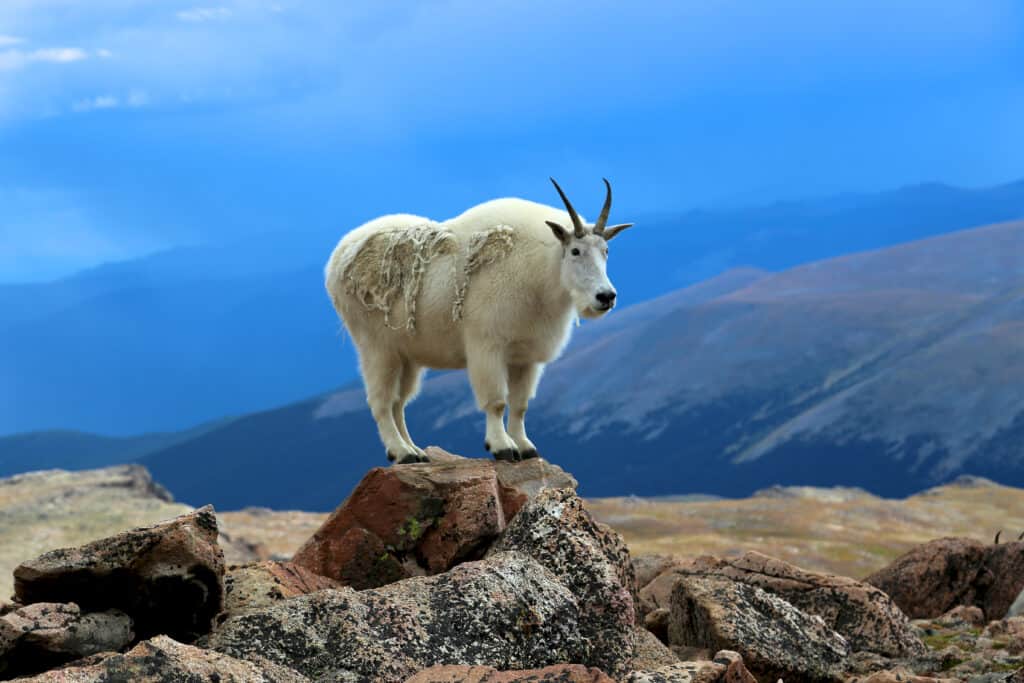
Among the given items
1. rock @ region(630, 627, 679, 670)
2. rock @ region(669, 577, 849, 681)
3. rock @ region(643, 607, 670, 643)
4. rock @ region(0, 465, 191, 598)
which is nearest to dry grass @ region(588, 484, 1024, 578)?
rock @ region(0, 465, 191, 598)

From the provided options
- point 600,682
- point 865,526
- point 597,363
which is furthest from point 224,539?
point 597,363

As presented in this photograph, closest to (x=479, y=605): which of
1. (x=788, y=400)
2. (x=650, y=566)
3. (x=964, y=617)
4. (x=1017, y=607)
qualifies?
(x=650, y=566)

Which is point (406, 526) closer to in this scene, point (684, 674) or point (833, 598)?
point (684, 674)

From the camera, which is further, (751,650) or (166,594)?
(751,650)

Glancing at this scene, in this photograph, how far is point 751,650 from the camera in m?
11.7

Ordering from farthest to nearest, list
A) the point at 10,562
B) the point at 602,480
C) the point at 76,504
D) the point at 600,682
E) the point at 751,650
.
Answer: the point at 602,480
the point at 76,504
the point at 10,562
the point at 751,650
the point at 600,682

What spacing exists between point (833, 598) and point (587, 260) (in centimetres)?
542

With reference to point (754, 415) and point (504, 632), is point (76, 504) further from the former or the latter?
point (754, 415)

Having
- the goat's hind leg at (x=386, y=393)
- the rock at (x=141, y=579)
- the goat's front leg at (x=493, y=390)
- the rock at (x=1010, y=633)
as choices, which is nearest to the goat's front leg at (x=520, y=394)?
the goat's front leg at (x=493, y=390)

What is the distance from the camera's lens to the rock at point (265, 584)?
11109mm

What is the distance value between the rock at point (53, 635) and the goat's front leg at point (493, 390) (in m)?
5.75

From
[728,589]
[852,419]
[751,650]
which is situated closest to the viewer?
[751,650]

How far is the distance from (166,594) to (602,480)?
474 ft

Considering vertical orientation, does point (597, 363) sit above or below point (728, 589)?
above
